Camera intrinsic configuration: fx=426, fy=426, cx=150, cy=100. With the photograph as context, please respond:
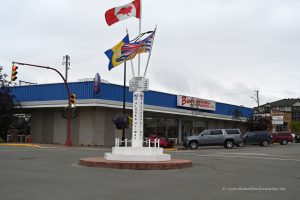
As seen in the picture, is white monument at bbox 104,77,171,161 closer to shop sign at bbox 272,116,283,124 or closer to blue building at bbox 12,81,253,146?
blue building at bbox 12,81,253,146

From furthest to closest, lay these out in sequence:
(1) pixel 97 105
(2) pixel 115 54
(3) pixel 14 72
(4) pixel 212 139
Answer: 1. (4) pixel 212 139
2. (1) pixel 97 105
3. (3) pixel 14 72
4. (2) pixel 115 54

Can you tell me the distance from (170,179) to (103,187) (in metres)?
2.76

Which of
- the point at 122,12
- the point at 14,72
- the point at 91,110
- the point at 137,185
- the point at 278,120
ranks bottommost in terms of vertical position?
the point at 137,185

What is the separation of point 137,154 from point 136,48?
456 centimetres

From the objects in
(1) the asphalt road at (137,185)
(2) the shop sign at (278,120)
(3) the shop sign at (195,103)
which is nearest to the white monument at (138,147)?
(1) the asphalt road at (137,185)

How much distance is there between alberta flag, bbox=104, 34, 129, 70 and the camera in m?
18.7

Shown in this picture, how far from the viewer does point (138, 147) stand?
57.6 ft

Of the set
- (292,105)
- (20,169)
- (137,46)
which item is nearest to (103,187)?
(20,169)

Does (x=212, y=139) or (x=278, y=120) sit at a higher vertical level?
(x=278, y=120)

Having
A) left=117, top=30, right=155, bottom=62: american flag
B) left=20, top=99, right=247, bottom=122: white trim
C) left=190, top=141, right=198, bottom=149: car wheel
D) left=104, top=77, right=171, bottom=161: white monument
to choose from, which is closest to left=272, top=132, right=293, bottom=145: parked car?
left=20, top=99, right=247, bottom=122: white trim

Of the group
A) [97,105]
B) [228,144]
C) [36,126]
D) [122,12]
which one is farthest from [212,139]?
[122,12]

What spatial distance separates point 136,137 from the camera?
1794 centimetres

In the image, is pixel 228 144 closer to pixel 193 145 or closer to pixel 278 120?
pixel 193 145

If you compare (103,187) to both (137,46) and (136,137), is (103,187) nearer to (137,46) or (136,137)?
(136,137)
